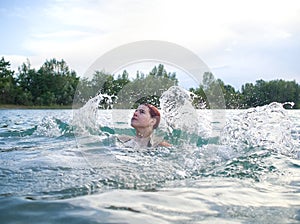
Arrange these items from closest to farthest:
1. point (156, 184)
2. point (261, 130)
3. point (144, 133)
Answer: point (156, 184) → point (144, 133) → point (261, 130)

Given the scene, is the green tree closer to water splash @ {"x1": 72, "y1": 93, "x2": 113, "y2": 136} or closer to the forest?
the forest

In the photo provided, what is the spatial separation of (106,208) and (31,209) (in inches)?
23.2

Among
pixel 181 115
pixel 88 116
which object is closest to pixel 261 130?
pixel 181 115

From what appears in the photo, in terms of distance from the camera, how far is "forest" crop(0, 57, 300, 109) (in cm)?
630

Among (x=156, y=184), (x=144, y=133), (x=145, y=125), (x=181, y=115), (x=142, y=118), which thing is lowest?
(x=156, y=184)

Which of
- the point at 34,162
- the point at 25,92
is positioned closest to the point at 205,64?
the point at 34,162

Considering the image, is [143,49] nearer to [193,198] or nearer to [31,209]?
[193,198]

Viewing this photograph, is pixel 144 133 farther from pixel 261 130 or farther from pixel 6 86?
pixel 6 86

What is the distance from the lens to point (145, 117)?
6867mm

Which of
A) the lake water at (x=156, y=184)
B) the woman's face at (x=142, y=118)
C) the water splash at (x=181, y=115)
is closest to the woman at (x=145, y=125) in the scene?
the woman's face at (x=142, y=118)

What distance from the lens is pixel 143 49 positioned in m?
5.56

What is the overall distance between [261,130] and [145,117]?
2.26 meters

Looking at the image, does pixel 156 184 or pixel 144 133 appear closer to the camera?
pixel 156 184

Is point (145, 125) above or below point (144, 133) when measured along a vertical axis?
above
